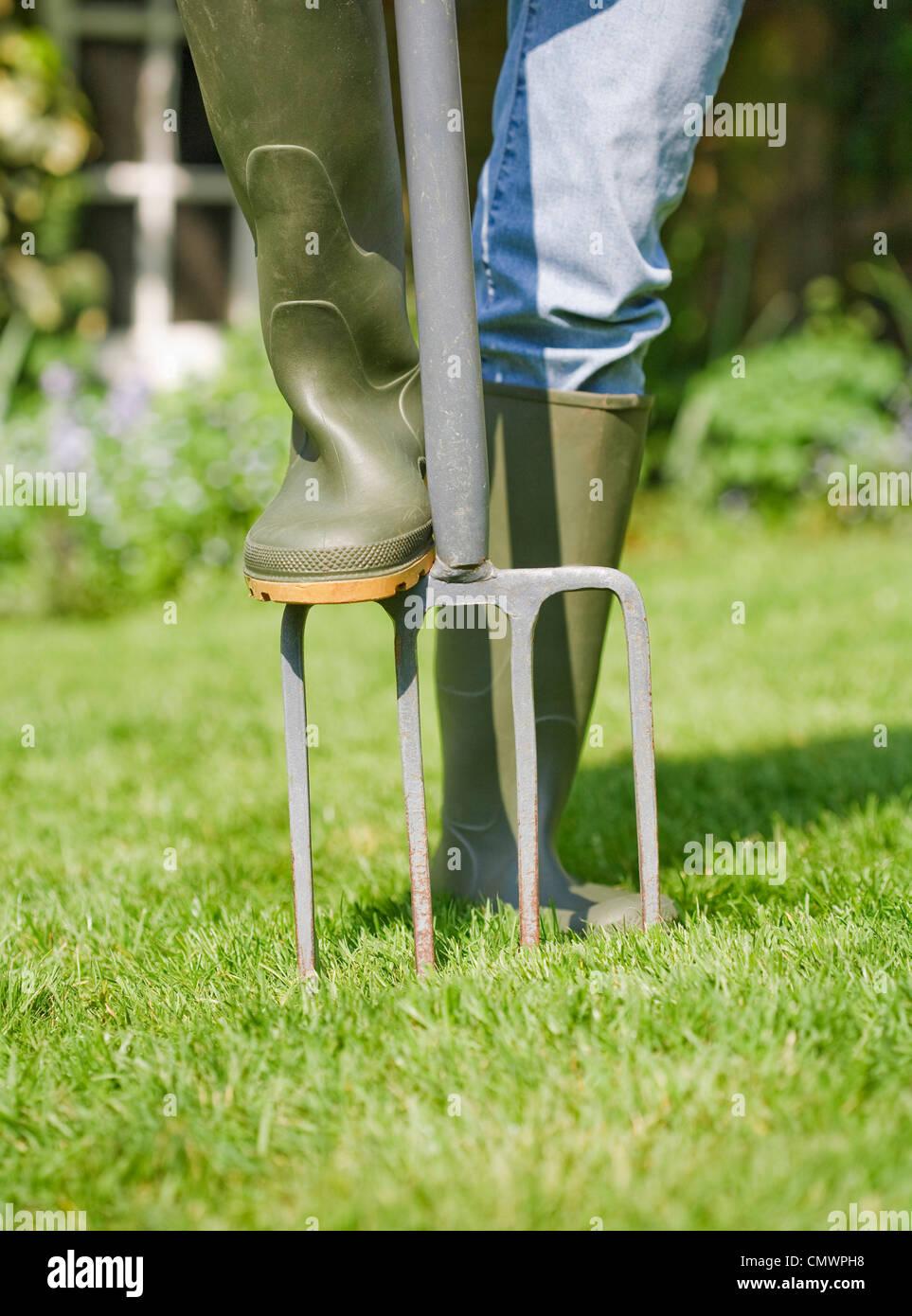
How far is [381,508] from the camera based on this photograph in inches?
56.4

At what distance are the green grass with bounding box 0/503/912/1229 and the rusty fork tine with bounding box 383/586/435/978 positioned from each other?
0.06 meters

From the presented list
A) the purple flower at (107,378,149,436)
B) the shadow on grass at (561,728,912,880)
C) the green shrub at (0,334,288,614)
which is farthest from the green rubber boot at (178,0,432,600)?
the purple flower at (107,378,149,436)

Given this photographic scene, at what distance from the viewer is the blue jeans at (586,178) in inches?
60.9

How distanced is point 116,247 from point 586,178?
5717 millimetres

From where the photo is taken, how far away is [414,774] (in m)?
1.48

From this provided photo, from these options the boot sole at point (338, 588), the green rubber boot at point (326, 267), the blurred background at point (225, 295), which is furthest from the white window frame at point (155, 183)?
the boot sole at point (338, 588)

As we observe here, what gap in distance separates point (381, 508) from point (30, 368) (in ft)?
17.2

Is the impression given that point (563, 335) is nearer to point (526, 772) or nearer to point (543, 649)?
point (543, 649)

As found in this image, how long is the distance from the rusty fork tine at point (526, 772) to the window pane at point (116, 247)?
5823 mm

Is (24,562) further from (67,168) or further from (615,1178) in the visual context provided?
(615,1178)

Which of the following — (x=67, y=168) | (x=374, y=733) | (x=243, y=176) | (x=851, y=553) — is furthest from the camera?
(x=67, y=168)

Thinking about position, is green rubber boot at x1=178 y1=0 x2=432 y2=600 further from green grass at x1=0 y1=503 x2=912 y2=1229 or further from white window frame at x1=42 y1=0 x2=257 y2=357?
white window frame at x1=42 y1=0 x2=257 y2=357

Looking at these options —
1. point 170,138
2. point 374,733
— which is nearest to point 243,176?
point 374,733

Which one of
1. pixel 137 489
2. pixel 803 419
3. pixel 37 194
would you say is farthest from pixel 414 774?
pixel 37 194
